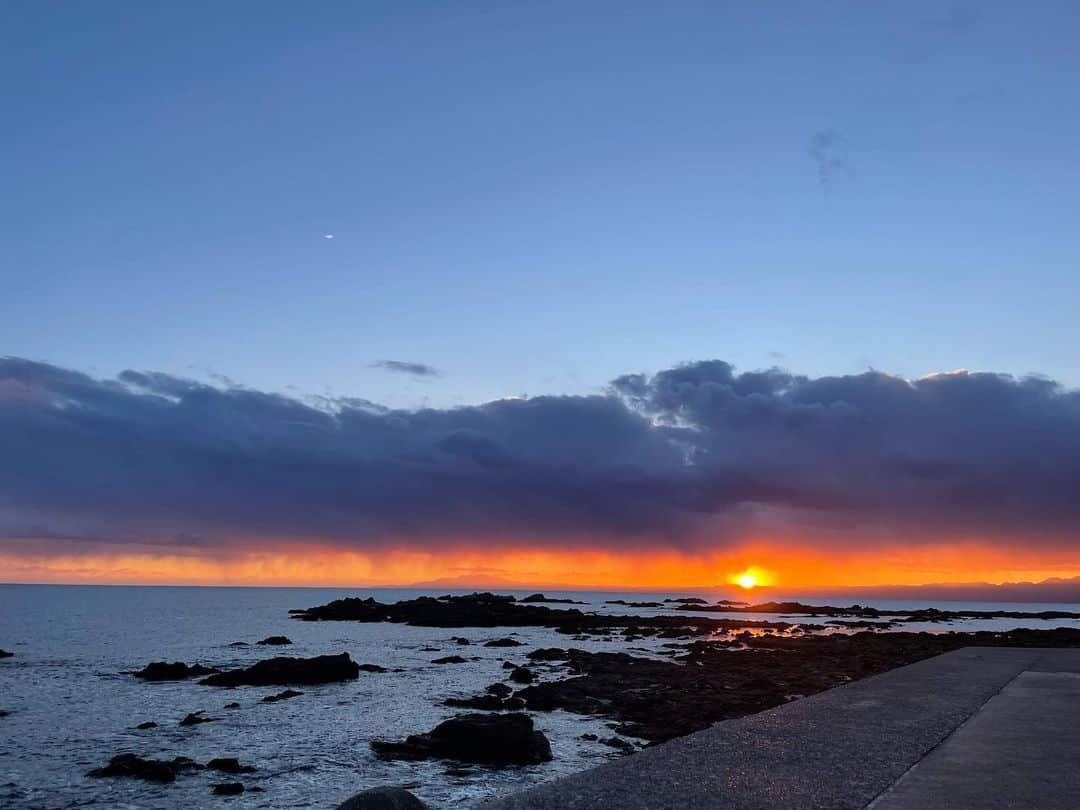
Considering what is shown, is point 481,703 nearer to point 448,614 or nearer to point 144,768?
point 144,768

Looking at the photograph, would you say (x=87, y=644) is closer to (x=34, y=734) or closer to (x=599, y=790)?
(x=34, y=734)

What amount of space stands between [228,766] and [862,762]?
16.2 meters

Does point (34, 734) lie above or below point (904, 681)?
below

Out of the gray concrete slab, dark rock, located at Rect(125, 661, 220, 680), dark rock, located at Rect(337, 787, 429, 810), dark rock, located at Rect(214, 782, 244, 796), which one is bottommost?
dark rock, located at Rect(125, 661, 220, 680)

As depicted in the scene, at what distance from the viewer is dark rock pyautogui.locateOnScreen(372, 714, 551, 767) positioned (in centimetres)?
2031

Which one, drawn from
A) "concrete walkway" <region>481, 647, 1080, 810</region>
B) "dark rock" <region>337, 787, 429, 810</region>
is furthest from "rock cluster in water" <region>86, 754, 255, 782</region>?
"dark rock" <region>337, 787, 429, 810</region>

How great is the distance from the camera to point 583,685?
115 feet

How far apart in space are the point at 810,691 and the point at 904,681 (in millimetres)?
9355

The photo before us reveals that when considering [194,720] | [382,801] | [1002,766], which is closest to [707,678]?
[194,720]


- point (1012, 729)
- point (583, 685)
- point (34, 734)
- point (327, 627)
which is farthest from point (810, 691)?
point (327, 627)

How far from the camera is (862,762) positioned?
11.4 metres

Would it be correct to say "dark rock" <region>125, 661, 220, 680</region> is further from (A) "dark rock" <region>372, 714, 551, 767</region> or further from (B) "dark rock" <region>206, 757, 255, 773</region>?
(A) "dark rock" <region>372, 714, 551, 767</region>

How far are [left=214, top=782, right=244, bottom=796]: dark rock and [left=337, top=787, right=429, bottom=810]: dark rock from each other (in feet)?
37.0

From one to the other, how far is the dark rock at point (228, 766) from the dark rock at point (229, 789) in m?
2.01
